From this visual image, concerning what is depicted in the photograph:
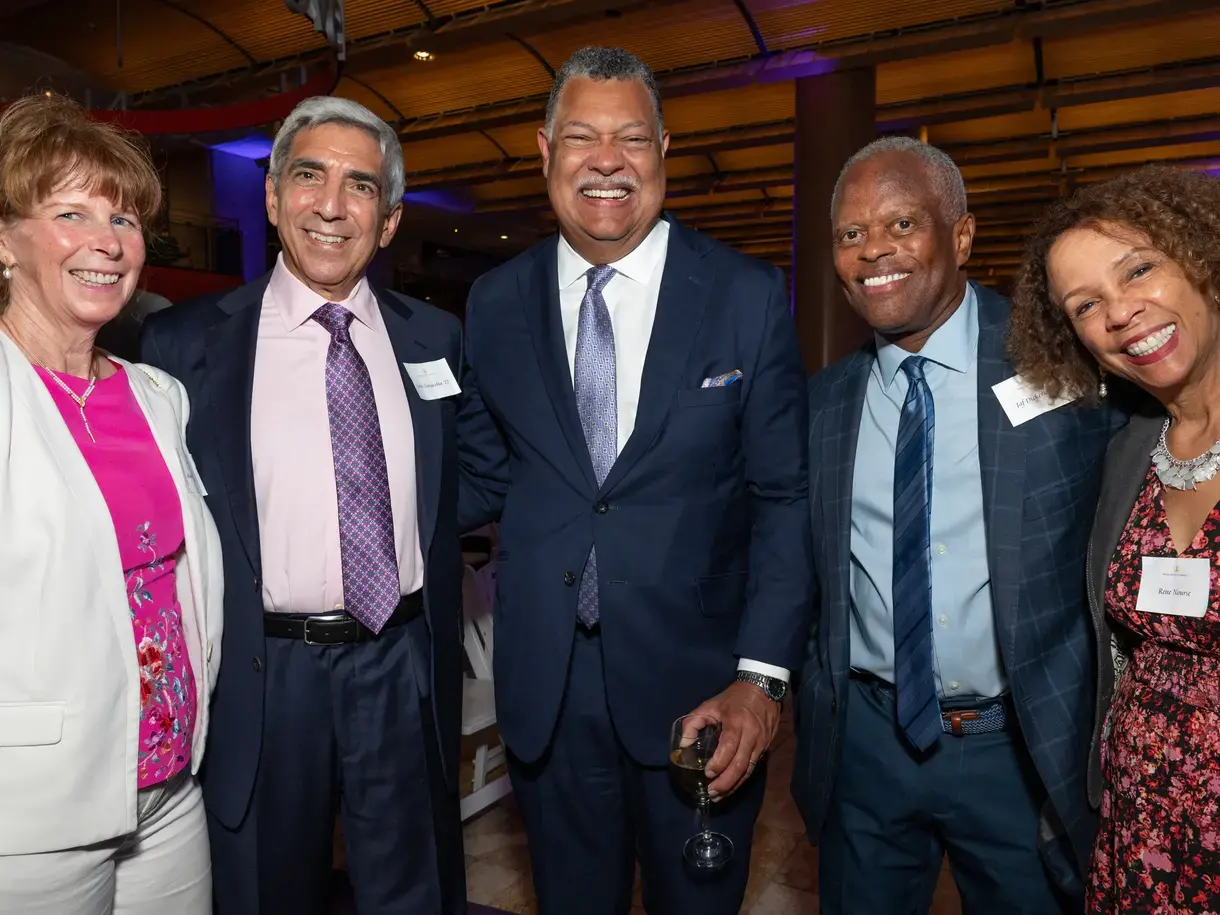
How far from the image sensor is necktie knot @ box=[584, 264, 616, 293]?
1947 mm

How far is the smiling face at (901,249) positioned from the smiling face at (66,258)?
142 centimetres

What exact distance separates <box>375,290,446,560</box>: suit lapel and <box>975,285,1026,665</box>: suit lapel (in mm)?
1124

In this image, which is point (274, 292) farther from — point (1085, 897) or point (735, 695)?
point (1085, 897)

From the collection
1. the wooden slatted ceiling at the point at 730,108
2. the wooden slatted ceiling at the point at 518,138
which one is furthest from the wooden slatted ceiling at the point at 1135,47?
the wooden slatted ceiling at the point at 518,138

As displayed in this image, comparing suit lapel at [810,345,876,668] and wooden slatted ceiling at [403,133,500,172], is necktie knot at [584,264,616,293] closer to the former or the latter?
suit lapel at [810,345,876,668]

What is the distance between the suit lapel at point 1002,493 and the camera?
5.76 ft

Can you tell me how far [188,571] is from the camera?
1760 mm

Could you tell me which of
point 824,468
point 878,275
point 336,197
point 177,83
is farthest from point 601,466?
point 177,83

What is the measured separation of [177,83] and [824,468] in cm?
1059

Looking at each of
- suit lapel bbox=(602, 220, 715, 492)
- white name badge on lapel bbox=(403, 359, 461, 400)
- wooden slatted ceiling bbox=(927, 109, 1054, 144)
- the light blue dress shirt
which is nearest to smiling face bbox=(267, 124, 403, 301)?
white name badge on lapel bbox=(403, 359, 461, 400)

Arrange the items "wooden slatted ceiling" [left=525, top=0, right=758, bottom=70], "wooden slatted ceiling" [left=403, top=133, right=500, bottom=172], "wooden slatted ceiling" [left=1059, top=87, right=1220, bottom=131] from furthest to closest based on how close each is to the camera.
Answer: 1. "wooden slatted ceiling" [left=403, top=133, right=500, bottom=172]
2. "wooden slatted ceiling" [left=1059, top=87, right=1220, bottom=131]
3. "wooden slatted ceiling" [left=525, top=0, right=758, bottom=70]

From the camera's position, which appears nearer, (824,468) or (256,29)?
(824,468)

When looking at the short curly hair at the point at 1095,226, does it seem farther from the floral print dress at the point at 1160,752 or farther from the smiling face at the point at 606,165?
the smiling face at the point at 606,165

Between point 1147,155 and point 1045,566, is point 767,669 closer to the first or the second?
point 1045,566
